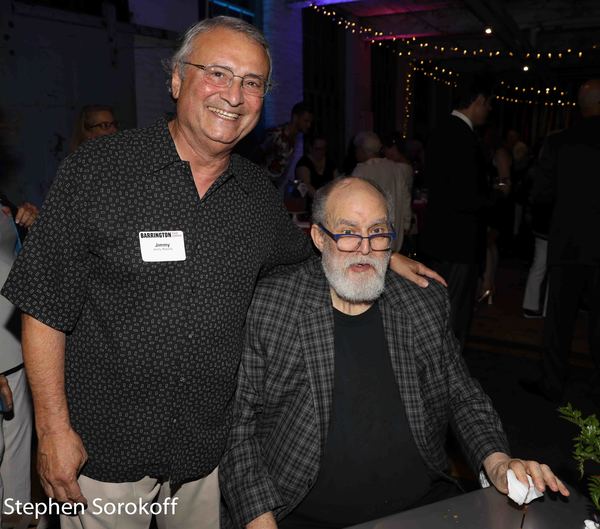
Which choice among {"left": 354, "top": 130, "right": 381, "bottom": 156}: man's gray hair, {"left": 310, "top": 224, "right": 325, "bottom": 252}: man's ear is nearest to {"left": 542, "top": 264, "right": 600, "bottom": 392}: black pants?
{"left": 354, "top": 130, "right": 381, "bottom": 156}: man's gray hair

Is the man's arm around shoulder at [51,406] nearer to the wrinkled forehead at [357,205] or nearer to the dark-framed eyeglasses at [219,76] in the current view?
the dark-framed eyeglasses at [219,76]

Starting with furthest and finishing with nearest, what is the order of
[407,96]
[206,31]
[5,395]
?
[407,96] < [5,395] < [206,31]

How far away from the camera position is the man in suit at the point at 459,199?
3670 mm

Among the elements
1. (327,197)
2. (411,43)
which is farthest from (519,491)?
(411,43)

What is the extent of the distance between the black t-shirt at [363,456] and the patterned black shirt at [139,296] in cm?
36

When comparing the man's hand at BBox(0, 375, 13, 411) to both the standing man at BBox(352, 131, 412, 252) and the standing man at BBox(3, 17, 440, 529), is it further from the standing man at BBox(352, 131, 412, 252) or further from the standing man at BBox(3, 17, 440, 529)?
the standing man at BBox(352, 131, 412, 252)

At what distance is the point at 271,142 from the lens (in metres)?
5.46

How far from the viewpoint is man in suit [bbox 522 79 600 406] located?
11.5 feet

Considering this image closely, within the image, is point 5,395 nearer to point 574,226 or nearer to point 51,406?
point 51,406

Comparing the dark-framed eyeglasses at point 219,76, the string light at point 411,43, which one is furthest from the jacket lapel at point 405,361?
the string light at point 411,43

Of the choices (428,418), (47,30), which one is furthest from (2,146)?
(428,418)

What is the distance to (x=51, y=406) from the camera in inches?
58.7

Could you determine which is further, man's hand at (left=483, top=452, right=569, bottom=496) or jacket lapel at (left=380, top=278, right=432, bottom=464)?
jacket lapel at (left=380, top=278, right=432, bottom=464)

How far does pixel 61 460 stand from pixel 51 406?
14 centimetres
